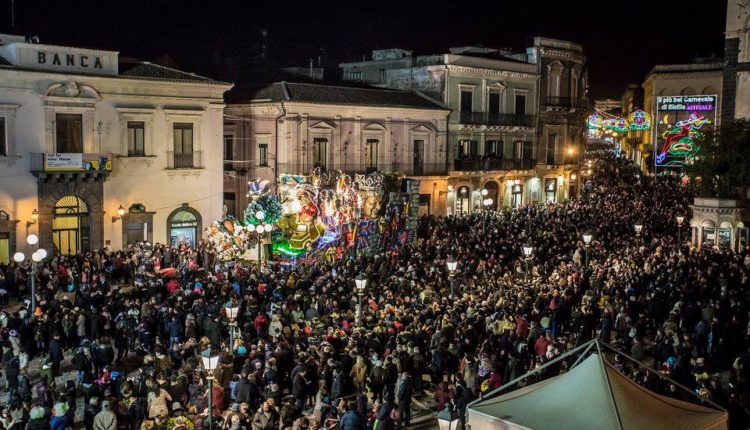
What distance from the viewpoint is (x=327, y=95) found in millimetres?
39875

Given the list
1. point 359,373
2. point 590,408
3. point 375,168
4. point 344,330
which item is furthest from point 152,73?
point 590,408

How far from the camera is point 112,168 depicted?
3058 centimetres

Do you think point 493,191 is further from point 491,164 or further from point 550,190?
point 550,190

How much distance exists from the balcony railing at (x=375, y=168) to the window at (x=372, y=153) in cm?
12

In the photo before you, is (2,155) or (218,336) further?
(2,155)

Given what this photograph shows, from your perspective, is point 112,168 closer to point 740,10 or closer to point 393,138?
point 393,138

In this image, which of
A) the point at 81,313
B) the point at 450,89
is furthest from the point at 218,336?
the point at 450,89

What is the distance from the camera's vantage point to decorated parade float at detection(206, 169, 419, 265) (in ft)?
93.8

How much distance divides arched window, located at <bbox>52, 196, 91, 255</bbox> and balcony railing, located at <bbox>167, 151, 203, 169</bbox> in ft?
12.7

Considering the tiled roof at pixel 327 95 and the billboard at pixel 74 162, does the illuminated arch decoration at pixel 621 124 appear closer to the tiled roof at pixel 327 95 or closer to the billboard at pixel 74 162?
the tiled roof at pixel 327 95

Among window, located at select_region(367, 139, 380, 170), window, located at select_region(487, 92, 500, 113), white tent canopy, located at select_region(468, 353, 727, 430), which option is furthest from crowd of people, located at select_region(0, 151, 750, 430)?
window, located at select_region(487, 92, 500, 113)

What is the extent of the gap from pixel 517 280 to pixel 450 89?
22.7m

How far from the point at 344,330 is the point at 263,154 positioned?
2228 centimetres

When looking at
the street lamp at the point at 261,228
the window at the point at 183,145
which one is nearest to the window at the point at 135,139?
the window at the point at 183,145
